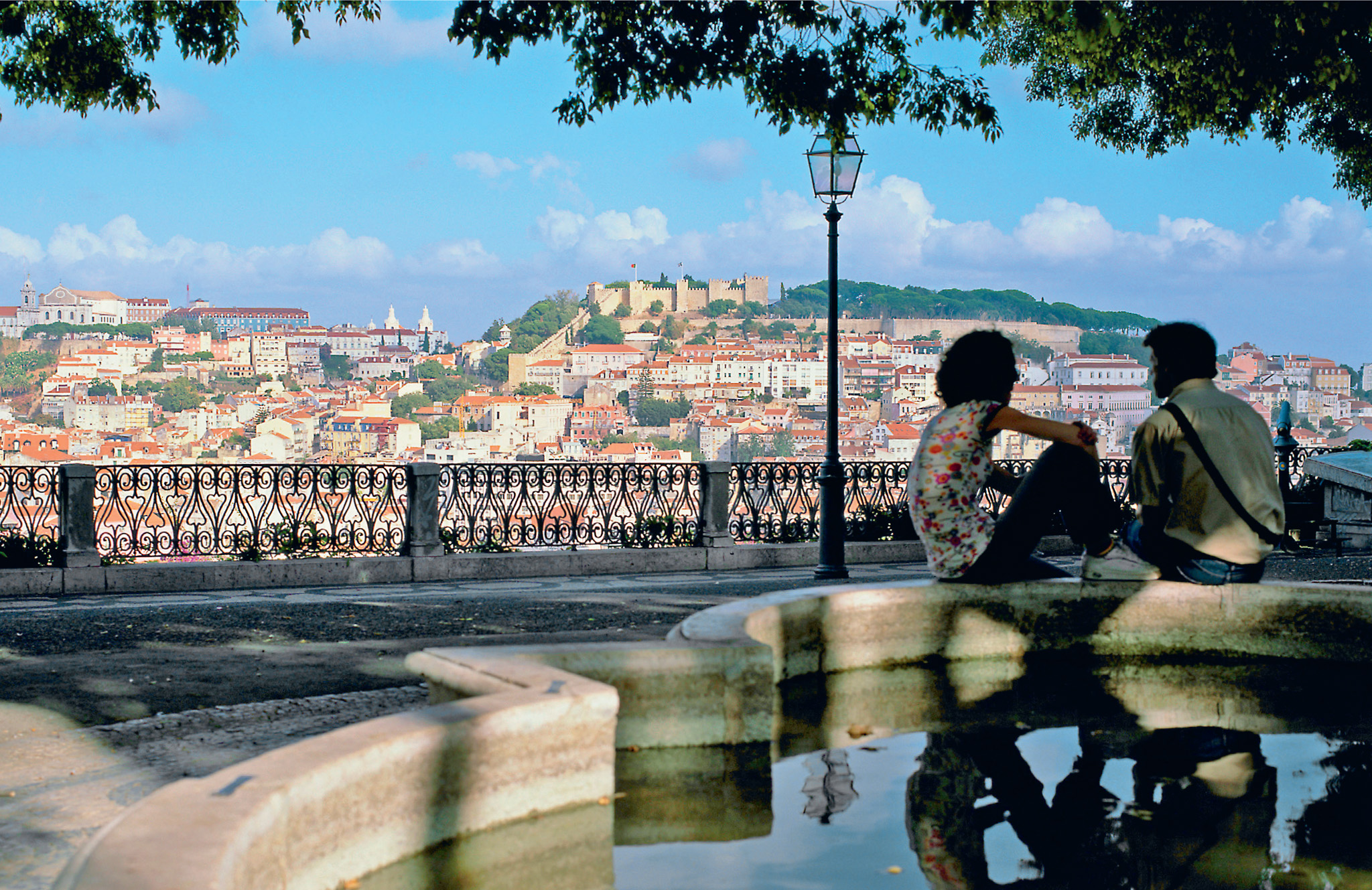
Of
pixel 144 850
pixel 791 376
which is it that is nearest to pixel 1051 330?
pixel 791 376

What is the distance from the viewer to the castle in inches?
7584

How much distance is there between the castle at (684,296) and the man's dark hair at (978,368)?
616 ft

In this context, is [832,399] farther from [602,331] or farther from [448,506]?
[602,331]

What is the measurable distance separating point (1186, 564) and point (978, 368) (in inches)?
42.6

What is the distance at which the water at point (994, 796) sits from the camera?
2871 mm

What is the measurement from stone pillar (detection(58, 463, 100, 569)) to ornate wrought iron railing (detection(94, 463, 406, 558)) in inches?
6.3

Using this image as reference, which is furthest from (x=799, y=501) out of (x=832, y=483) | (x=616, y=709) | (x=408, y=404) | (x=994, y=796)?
(x=408, y=404)

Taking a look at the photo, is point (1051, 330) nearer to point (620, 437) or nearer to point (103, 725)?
point (620, 437)

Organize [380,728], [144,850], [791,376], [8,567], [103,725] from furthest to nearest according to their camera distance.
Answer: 1. [791,376]
2. [8,567]
3. [103,725]
4. [380,728]
5. [144,850]

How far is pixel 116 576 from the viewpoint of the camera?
36.5ft

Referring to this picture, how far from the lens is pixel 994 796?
345cm

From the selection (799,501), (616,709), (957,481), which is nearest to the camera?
(616,709)

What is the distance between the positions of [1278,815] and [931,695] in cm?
134

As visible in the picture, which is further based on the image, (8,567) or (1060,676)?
(8,567)
